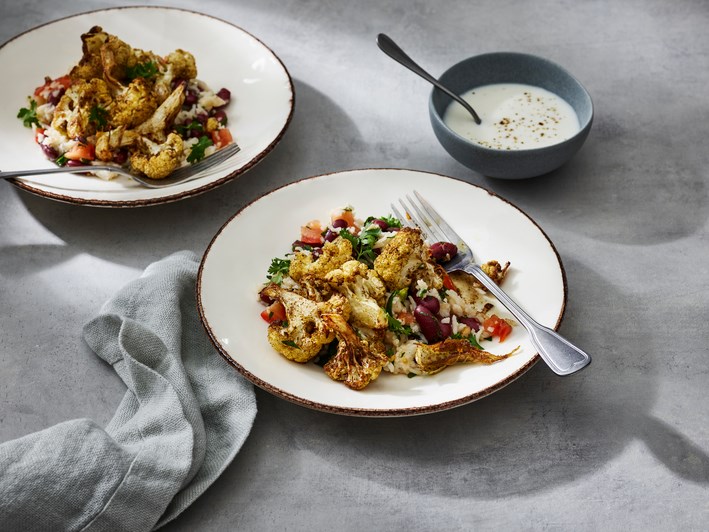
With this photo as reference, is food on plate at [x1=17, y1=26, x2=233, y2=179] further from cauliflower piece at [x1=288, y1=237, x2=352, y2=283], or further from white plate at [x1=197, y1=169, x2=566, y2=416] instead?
cauliflower piece at [x1=288, y1=237, x2=352, y2=283]

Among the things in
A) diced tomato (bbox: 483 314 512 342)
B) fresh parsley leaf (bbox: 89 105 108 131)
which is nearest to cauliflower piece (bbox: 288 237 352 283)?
diced tomato (bbox: 483 314 512 342)

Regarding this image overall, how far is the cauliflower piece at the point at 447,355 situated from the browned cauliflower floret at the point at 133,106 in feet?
6.24

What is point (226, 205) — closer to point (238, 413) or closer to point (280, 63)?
point (280, 63)

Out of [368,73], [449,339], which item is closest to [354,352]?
[449,339]

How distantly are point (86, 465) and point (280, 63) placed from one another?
8.46 feet

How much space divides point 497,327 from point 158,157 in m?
1.78

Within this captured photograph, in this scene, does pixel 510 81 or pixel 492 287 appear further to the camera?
pixel 510 81

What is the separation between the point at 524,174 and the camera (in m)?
3.97

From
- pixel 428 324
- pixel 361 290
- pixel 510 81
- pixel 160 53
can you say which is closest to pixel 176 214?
pixel 160 53

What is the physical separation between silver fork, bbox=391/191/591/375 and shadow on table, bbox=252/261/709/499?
1.05 ft

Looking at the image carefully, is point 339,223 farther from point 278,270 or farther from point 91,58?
point 91,58

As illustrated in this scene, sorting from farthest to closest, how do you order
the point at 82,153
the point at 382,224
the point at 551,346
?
the point at 82,153 < the point at 382,224 < the point at 551,346

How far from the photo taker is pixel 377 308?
302 cm

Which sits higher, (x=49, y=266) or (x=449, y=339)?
(x=449, y=339)
